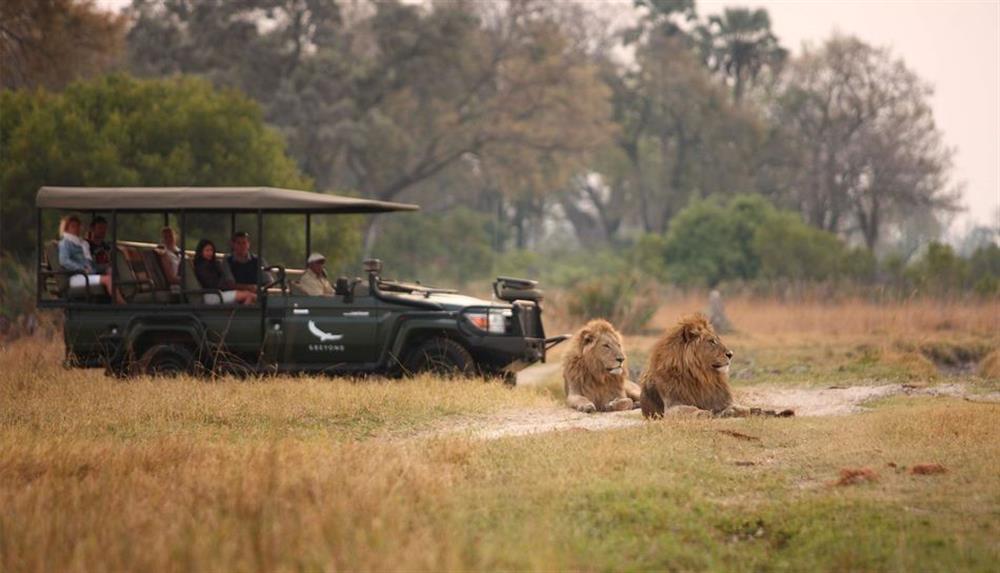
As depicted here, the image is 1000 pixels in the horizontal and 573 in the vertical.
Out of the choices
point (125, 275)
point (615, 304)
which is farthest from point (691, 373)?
point (615, 304)

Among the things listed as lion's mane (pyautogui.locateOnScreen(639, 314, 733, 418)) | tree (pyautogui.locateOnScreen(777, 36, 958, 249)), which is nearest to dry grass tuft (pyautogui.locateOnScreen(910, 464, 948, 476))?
lion's mane (pyautogui.locateOnScreen(639, 314, 733, 418))

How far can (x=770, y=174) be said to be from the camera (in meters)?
62.0

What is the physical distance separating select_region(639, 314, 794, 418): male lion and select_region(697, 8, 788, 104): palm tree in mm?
51442

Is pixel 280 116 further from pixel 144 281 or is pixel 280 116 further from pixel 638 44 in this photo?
pixel 144 281

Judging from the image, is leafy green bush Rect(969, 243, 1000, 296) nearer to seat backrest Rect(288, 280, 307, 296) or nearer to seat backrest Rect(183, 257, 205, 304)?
seat backrest Rect(288, 280, 307, 296)

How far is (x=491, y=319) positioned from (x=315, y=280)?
186 centimetres

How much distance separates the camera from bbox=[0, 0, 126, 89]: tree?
33625mm

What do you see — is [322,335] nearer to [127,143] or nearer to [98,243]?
[98,243]

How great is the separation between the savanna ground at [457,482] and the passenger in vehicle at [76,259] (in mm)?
928

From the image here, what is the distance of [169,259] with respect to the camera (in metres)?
15.8

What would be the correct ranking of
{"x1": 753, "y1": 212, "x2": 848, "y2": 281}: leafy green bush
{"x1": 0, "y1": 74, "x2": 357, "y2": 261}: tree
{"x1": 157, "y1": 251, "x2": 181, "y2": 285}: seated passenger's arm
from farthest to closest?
1. {"x1": 753, "y1": 212, "x2": 848, "y2": 281}: leafy green bush
2. {"x1": 0, "y1": 74, "x2": 357, "y2": 261}: tree
3. {"x1": 157, "y1": 251, "x2": 181, "y2": 285}: seated passenger's arm

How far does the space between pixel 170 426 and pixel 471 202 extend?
178 ft

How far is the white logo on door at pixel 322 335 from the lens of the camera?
1514 centimetres

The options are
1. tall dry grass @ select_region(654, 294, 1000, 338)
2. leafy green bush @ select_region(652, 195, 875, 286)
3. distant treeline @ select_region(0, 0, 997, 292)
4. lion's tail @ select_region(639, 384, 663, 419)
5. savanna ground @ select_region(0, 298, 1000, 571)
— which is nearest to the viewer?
savanna ground @ select_region(0, 298, 1000, 571)
